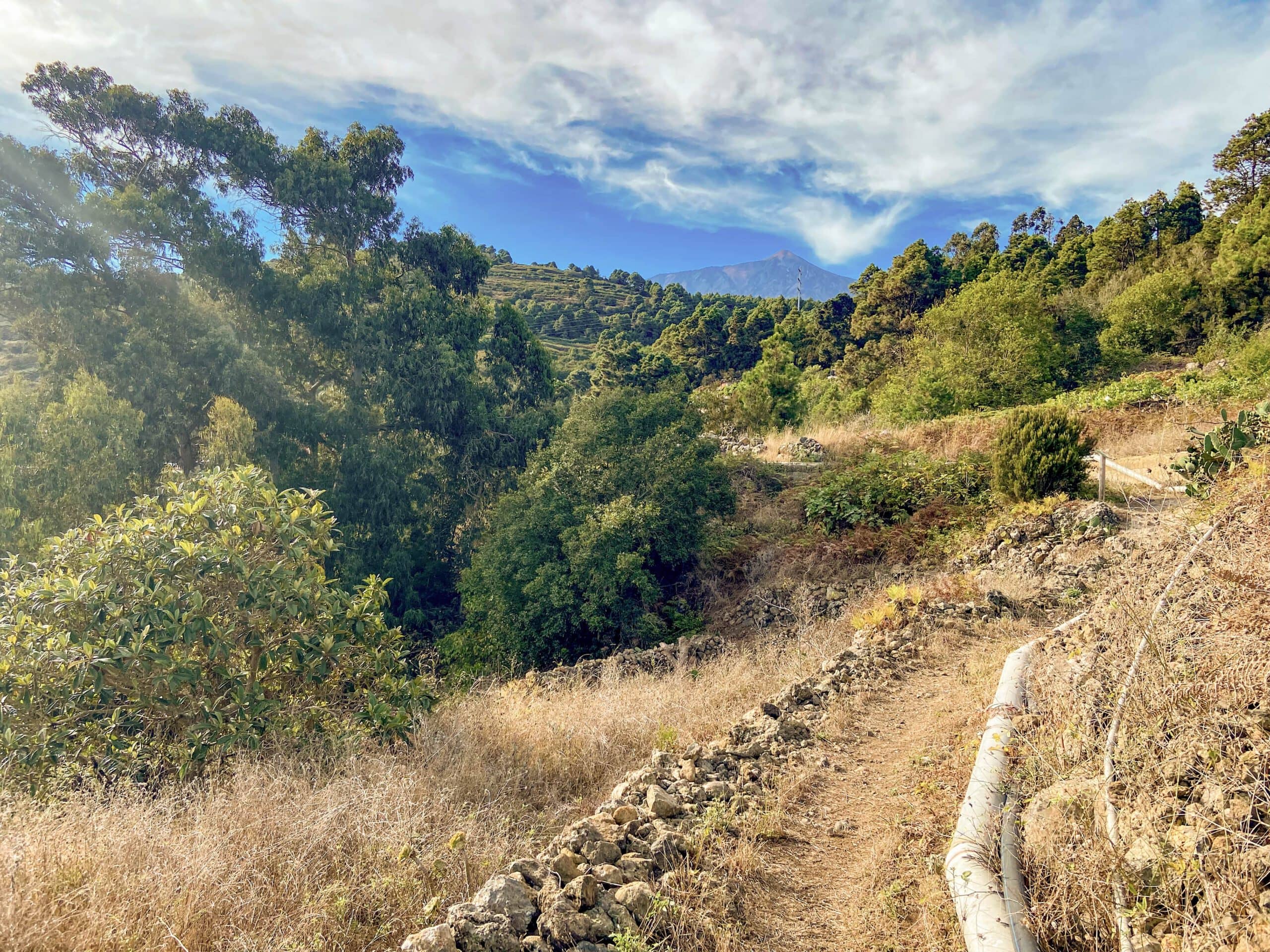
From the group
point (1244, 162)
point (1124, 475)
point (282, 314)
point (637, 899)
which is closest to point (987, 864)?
point (637, 899)

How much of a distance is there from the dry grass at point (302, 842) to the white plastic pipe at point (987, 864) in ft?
7.22

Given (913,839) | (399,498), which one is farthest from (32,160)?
(913,839)

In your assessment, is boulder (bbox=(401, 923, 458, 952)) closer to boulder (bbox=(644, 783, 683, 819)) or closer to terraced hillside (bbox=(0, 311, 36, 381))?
boulder (bbox=(644, 783, 683, 819))

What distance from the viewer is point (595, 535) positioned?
10.9 m

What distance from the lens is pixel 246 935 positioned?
8.21 feet

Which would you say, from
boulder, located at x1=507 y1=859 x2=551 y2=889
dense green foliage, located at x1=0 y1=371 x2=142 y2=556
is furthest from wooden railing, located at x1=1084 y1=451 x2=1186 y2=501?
dense green foliage, located at x1=0 y1=371 x2=142 y2=556

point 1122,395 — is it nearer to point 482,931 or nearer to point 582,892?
point 582,892

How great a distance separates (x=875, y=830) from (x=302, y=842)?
3089 mm

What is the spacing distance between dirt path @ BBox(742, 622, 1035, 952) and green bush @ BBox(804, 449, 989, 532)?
23.5ft

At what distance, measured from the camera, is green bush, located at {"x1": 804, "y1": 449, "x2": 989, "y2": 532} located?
12398 millimetres

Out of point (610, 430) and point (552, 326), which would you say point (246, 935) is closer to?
point (610, 430)

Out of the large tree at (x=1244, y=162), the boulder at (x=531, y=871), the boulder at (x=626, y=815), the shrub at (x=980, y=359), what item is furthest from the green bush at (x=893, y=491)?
the large tree at (x=1244, y=162)

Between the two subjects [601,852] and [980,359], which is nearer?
[601,852]

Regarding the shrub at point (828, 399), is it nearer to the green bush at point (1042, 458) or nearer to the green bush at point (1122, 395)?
the green bush at point (1122, 395)
